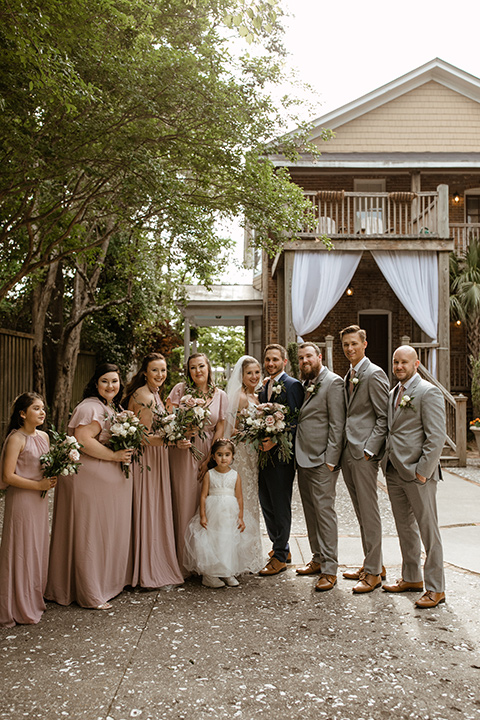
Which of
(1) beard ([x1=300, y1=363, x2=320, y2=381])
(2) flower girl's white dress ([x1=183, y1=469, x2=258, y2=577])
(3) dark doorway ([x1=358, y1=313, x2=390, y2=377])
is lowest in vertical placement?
(2) flower girl's white dress ([x1=183, y1=469, x2=258, y2=577])

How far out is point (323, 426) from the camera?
5.26 m

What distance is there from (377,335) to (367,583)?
12.6 m

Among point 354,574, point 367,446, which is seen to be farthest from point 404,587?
point 367,446

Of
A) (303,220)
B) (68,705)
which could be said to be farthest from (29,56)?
(303,220)

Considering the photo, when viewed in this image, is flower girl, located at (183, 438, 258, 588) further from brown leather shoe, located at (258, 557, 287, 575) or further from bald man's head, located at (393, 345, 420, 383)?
bald man's head, located at (393, 345, 420, 383)

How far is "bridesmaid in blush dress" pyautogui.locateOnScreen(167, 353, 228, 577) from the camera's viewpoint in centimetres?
526

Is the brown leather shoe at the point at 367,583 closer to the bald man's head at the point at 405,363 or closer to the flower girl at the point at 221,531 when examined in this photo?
the flower girl at the point at 221,531

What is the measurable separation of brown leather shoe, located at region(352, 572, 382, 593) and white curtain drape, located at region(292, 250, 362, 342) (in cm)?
873

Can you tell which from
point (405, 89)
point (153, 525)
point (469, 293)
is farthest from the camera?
point (405, 89)

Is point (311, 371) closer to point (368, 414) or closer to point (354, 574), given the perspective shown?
point (368, 414)

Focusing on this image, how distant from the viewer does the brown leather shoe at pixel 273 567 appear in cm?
534

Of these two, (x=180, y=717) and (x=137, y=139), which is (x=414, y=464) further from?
(x=137, y=139)

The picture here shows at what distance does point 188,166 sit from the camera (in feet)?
31.9

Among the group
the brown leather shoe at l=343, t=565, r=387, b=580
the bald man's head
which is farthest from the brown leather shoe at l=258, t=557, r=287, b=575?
the bald man's head
